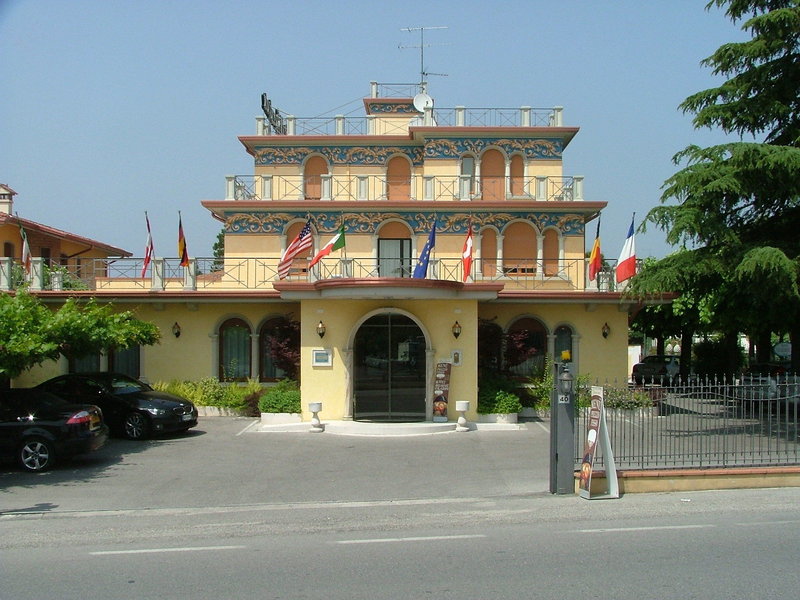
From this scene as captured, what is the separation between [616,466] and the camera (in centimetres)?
1268

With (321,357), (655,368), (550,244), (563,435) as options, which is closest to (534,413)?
(321,357)

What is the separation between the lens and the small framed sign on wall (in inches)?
797

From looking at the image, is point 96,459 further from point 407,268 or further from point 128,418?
point 407,268

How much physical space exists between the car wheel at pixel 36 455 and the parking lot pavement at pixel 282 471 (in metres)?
0.20

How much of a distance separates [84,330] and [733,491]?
1273 cm

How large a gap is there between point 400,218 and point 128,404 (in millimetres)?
12861

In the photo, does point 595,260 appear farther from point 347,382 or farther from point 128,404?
point 128,404

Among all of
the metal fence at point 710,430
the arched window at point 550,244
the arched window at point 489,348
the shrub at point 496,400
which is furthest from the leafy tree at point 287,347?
the metal fence at point 710,430

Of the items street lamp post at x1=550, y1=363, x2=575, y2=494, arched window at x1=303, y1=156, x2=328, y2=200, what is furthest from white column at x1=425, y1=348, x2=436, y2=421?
arched window at x1=303, y1=156, x2=328, y2=200

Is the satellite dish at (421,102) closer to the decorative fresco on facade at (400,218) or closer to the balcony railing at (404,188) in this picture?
the balcony railing at (404,188)

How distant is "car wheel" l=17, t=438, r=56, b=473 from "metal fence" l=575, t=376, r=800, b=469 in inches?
378

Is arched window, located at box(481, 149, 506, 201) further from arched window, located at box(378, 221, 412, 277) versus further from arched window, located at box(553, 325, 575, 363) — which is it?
arched window, located at box(553, 325, 575, 363)

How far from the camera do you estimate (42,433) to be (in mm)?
14414

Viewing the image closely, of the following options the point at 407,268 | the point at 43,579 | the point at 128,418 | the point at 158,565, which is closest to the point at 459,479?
the point at 158,565
